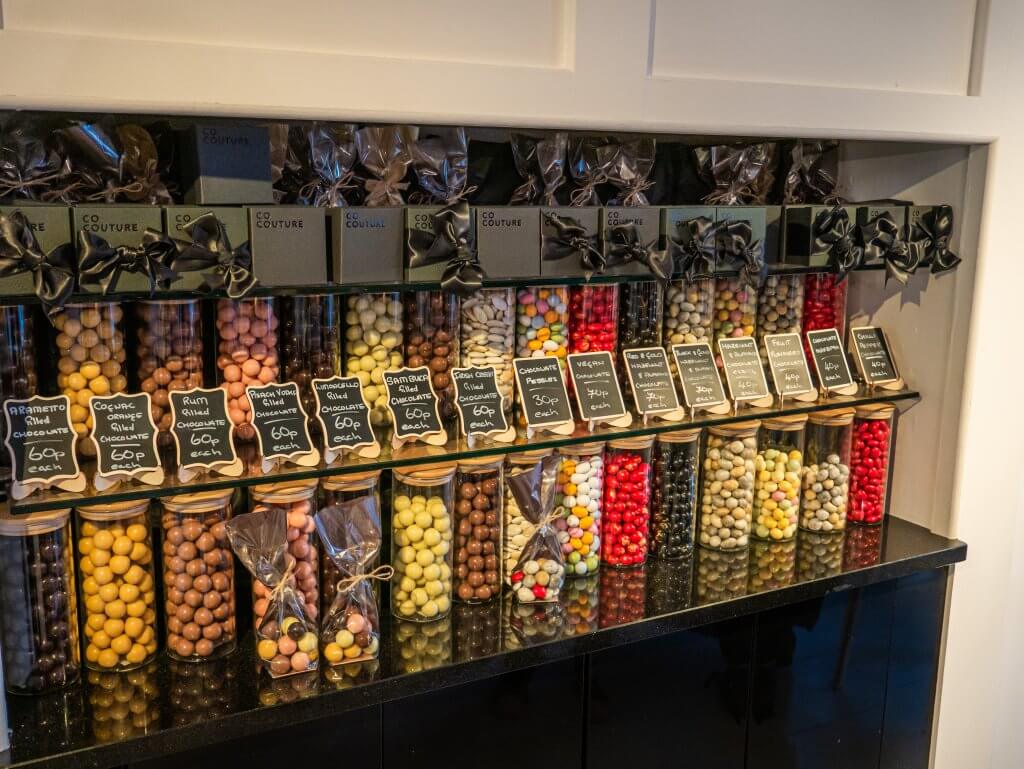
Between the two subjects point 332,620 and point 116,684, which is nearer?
point 116,684

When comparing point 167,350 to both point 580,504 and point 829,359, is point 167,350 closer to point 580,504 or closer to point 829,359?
point 580,504

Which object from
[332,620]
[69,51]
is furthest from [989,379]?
[69,51]

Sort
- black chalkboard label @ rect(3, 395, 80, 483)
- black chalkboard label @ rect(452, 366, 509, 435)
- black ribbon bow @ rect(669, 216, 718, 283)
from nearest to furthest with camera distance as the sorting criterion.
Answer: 1. black chalkboard label @ rect(3, 395, 80, 483)
2. black chalkboard label @ rect(452, 366, 509, 435)
3. black ribbon bow @ rect(669, 216, 718, 283)

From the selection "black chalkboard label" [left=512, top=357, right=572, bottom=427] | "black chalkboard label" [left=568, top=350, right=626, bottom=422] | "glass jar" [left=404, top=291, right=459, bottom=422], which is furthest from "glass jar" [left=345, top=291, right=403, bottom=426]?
"black chalkboard label" [left=568, top=350, right=626, bottom=422]

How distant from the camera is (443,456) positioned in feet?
5.73

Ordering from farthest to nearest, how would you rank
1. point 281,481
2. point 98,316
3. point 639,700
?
point 639,700 < point 281,481 < point 98,316

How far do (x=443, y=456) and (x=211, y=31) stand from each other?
792mm

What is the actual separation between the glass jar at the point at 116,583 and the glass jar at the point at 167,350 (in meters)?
0.17

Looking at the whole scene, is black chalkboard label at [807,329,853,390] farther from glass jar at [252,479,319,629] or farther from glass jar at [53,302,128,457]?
glass jar at [53,302,128,457]

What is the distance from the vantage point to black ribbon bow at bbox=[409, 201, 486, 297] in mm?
1657

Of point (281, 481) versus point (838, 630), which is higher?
point (281, 481)

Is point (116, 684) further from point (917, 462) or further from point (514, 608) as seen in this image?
point (917, 462)

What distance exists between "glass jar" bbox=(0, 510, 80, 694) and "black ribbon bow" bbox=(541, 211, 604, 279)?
0.94 meters

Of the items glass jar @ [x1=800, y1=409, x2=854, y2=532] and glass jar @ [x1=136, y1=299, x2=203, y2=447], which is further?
glass jar @ [x1=800, y1=409, x2=854, y2=532]
